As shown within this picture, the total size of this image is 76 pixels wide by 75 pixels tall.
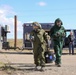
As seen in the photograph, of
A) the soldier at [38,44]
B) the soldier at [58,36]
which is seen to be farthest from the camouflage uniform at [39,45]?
the soldier at [58,36]

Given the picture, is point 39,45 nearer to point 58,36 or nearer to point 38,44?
point 38,44

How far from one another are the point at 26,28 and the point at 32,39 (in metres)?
18.3

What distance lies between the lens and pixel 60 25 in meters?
13.5

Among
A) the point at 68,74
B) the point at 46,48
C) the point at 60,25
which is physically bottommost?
the point at 68,74

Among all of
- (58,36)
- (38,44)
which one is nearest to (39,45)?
(38,44)

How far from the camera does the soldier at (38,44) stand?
1178 cm

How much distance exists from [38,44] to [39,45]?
5 cm

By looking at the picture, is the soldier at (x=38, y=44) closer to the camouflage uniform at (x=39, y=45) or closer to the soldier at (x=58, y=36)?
the camouflage uniform at (x=39, y=45)

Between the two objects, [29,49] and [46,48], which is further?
[29,49]

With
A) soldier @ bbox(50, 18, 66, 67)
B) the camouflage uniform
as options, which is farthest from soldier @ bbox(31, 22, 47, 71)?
soldier @ bbox(50, 18, 66, 67)

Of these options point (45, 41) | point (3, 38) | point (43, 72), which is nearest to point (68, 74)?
point (43, 72)

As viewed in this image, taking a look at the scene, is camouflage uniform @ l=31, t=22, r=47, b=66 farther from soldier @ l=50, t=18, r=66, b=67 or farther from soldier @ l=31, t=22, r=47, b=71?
soldier @ l=50, t=18, r=66, b=67

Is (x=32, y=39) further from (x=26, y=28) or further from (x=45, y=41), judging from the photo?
(x=26, y=28)

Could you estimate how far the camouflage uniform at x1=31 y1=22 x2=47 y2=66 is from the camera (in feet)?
38.7
